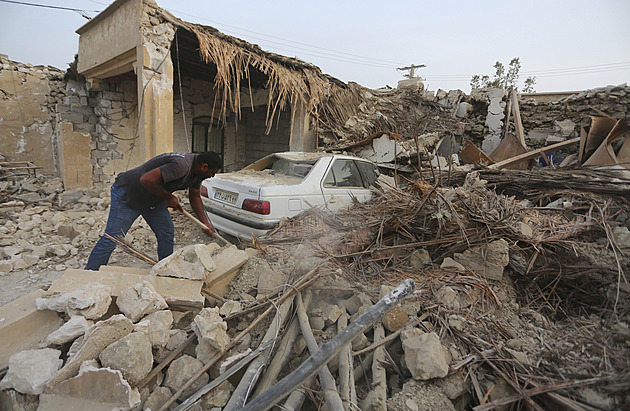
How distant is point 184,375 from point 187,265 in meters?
0.85

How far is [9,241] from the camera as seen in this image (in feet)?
14.9

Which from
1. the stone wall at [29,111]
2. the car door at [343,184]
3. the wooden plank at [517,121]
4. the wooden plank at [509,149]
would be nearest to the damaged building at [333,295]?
the car door at [343,184]

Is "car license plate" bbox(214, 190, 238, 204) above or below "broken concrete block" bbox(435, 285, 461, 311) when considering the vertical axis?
above

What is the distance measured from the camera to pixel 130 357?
153cm

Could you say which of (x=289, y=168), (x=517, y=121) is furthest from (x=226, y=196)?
(x=517, y=121)

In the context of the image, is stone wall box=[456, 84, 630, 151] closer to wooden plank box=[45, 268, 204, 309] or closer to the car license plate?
the car license plate

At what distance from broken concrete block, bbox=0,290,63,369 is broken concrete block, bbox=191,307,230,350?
0.87 metres

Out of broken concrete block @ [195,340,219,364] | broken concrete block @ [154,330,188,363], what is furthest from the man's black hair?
broken concrete block @ [195,340,219,364]

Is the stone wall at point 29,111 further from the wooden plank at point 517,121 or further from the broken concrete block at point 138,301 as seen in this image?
the wooden plank at point 517,121

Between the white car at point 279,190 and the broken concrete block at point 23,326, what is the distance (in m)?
2.23

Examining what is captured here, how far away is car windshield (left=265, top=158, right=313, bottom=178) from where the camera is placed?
4.47m

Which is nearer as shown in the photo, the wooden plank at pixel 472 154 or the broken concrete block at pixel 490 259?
the broken concrete block at pixel 490 259

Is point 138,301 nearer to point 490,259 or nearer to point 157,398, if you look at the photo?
point 157,398

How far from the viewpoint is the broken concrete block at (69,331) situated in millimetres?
1646
